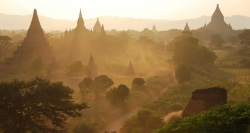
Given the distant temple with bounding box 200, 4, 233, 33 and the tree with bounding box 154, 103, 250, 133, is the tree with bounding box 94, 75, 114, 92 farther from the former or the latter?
the distant temple with bounding box 200, 4, 233, 33

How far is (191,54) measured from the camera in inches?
1618

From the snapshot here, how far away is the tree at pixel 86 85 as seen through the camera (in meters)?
23.5

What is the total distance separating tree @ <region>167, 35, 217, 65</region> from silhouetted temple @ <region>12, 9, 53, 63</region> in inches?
892

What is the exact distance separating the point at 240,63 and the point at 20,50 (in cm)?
3751

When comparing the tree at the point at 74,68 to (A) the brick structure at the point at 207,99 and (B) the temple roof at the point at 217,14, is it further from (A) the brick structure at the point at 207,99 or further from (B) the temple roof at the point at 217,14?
(B) the temple roof at the point at 217,14

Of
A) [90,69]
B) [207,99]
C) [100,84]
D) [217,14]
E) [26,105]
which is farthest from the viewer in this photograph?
[217,14]

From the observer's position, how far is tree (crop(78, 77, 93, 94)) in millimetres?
23500

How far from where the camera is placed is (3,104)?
12977 millimetres

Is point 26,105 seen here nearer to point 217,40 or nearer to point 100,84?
point 100,84

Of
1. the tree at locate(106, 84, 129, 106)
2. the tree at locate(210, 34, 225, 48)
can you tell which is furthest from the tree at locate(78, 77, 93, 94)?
the tree at locate(210, 34, 225, 48)

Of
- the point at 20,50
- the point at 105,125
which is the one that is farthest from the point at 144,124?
the point at 20,50

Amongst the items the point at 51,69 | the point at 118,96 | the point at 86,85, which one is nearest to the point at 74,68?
the point at 51,69

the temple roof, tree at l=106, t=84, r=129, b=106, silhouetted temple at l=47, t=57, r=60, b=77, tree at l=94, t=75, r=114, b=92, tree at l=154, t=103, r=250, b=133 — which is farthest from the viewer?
the temple roof

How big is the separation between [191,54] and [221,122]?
32.9 m
